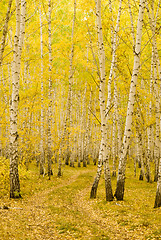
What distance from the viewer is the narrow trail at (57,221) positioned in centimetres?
596

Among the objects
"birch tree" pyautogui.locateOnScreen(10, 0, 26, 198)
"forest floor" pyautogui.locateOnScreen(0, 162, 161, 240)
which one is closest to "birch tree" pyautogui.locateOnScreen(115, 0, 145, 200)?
"forest floor" pyautogui.locateOnScreen(0, 162, 161, 240)

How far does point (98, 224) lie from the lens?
7.08 meters

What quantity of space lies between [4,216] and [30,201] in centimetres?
271

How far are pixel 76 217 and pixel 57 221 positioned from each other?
2.59 ft

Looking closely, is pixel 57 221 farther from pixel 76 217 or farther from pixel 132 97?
pixel 132 97

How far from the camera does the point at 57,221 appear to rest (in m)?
7.16

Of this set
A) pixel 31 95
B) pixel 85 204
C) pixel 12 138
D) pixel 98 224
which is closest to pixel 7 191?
pixel 12 138

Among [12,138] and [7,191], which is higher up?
[12,138]

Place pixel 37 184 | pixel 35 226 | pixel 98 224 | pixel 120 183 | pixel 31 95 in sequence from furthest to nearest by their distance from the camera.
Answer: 1. pixel 31 95
2. pixel 37 184
3. pixel 120 183
4. pixel 98 224
5. pixel 35 226

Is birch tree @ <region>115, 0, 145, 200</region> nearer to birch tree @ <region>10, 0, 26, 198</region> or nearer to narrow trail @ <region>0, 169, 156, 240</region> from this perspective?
narrow trail @ <region>0, 169, 156, 240</region>

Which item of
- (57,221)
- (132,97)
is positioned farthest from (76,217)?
(132,97)

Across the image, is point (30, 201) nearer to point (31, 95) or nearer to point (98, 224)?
point (98, 224)

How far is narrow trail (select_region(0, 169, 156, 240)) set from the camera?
19.6ft

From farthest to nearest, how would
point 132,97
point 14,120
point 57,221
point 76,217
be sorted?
point 14,120, point 132,97, point 76,217, point 57,221
